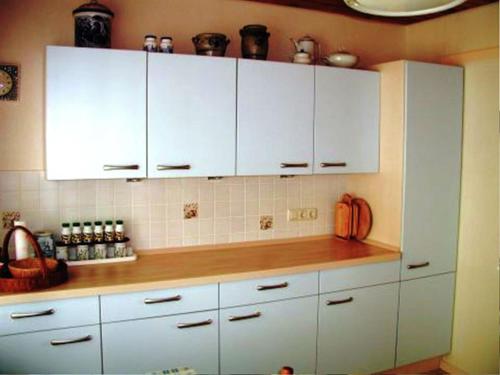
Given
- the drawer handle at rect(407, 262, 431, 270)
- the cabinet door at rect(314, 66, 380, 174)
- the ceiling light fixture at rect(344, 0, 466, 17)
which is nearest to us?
the ceiling light fixture at rect(344, 0, 466, 17)

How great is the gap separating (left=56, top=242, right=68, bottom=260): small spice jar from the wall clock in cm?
80

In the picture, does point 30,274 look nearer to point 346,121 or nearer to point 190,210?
point 190,210

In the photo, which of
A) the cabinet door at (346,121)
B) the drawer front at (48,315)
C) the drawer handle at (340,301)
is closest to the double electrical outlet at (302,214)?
the cabinet door at (346,121)

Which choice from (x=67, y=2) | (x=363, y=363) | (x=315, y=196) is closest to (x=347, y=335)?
(x=363, y=363)

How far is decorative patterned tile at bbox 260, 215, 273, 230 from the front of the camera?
123 inches

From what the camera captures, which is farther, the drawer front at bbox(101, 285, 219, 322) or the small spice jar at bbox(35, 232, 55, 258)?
the small spice jar at bbox(35, 232, 55, 258)

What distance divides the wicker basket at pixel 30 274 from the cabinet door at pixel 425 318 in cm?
201

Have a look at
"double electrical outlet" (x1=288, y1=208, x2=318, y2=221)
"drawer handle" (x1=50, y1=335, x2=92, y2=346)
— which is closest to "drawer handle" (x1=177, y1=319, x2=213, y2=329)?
"drawer handle" (x1=50, y1=335, x2=92, y2=346)

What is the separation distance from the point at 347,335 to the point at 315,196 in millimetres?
946

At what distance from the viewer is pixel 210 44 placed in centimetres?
260

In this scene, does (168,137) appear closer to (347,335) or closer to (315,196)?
(315,196)

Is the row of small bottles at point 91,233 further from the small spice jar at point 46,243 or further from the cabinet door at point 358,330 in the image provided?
the cabinet door at point 358,330

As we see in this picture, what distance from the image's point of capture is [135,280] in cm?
231

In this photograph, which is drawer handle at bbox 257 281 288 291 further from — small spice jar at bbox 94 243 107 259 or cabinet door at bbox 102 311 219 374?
small spice jar at bbox 94 243 107 259
